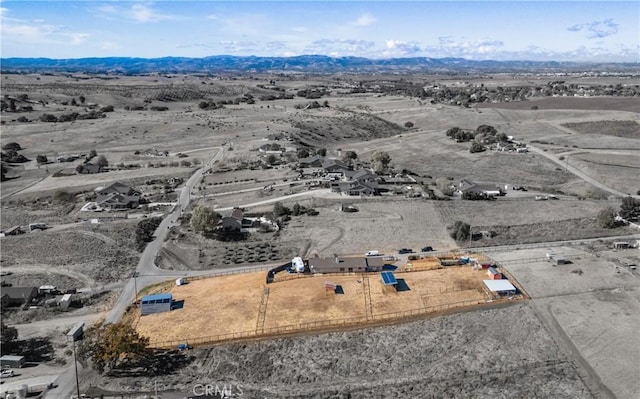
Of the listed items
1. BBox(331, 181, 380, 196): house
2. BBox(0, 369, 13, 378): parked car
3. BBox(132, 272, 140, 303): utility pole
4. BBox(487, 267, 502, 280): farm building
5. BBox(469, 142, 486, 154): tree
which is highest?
BBox(469, 142, 486, 154): tree

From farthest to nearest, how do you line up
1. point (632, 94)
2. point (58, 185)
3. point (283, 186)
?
point (632, 94)
point (58, 185)
point (283, 186)

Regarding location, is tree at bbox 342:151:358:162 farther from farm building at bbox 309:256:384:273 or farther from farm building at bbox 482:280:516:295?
farm building at bbox 482:280:516:295

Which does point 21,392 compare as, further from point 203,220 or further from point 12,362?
point 203,220

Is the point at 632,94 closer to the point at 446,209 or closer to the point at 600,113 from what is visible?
the point at 600,113

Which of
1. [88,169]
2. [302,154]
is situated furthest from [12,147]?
[302,154]

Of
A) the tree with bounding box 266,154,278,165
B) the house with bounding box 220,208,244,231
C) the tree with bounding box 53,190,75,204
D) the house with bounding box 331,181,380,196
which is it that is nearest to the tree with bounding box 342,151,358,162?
the tree with bounding box 266,154,278,165

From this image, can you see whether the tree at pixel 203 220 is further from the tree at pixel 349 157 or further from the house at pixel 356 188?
the tree at pixel 349 157

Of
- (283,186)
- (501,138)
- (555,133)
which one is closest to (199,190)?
(283,186)
